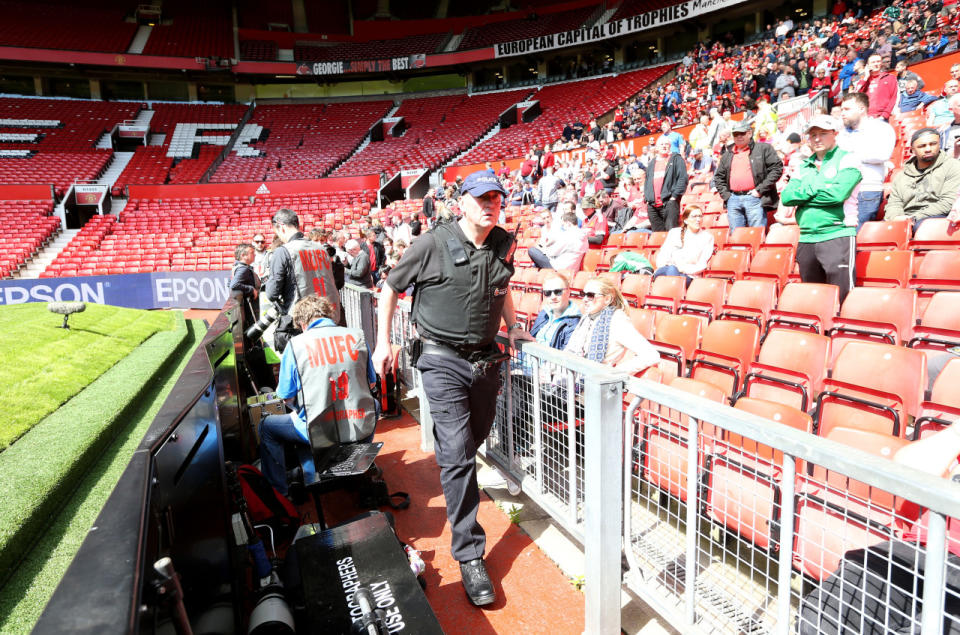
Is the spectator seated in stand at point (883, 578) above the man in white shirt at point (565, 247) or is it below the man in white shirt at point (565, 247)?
below

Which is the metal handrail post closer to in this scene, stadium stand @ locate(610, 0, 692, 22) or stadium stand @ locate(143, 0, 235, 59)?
stadium stand @ locate(610, 0, 692, 22)

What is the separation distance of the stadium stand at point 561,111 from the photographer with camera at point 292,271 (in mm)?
19594

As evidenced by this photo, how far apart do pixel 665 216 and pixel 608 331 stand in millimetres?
4736

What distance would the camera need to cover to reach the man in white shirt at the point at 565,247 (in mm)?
6703

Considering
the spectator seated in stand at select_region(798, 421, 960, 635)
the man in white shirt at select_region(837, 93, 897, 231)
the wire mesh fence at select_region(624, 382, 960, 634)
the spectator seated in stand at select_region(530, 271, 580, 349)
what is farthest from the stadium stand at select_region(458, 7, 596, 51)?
the spectator seated in stand at select_region(798, 421, 960, 635)

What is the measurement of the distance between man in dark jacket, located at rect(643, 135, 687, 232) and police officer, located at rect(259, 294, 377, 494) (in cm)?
517

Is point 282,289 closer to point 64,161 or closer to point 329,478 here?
point 329,478

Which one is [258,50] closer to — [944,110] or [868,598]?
[944,110]

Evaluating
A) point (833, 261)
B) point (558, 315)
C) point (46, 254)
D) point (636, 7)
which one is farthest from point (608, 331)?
point (636, 7)

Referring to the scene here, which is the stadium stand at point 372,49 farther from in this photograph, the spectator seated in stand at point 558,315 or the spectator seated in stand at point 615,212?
the spectator seated in stand at point 558,315

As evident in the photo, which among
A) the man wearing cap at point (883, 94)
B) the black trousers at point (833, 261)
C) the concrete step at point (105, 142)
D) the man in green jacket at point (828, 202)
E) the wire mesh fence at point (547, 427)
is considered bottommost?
the wire mesh fence at point (547, 427)

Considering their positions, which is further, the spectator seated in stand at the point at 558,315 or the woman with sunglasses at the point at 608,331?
the spectator seated in stand at the point at 558,315

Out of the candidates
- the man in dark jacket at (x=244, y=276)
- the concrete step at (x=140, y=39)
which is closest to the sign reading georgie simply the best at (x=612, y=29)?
the concrete step at (x=140, y=39)

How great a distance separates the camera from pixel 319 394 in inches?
125
